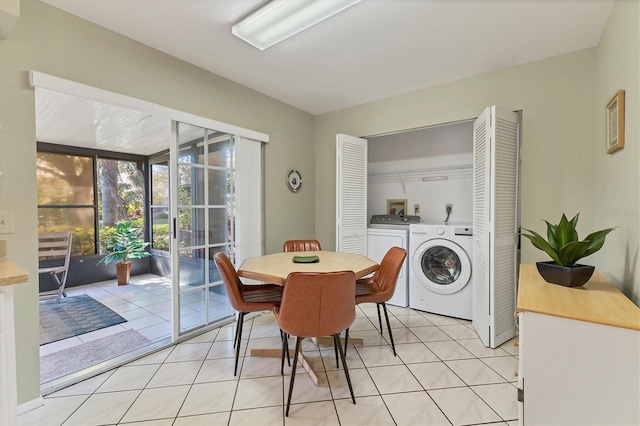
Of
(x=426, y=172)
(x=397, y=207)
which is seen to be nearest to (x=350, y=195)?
(x=397, y=207)

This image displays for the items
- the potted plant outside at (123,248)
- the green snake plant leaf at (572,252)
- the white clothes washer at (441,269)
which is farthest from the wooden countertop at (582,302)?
the potted plant outside at (123,248)

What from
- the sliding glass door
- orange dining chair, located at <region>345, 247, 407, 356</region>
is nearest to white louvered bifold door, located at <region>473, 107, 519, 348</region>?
orange dining chair, located at <region>345, 247, 407, 356</region>

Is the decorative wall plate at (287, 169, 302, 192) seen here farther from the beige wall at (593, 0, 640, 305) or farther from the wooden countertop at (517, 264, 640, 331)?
the beige wall at (593, 0, 640, 305)

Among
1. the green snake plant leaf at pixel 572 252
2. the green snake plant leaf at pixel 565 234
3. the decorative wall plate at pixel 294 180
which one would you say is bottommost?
the green snake plant leaf at pixel 572 252

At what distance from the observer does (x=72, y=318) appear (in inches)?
129

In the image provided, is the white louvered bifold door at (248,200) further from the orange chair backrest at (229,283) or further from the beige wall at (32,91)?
the orange chair backrest at (229,283)

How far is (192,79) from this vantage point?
106 inches

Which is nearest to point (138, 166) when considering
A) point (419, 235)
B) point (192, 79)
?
point (192, 79)

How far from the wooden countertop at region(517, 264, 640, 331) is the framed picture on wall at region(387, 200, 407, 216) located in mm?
2440

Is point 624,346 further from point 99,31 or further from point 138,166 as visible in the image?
point 138,166

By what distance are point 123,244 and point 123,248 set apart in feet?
0.24

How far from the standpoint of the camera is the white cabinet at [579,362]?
3.42 ft

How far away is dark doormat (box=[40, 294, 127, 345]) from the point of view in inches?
114

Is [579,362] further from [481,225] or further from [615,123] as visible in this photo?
[481,225]
